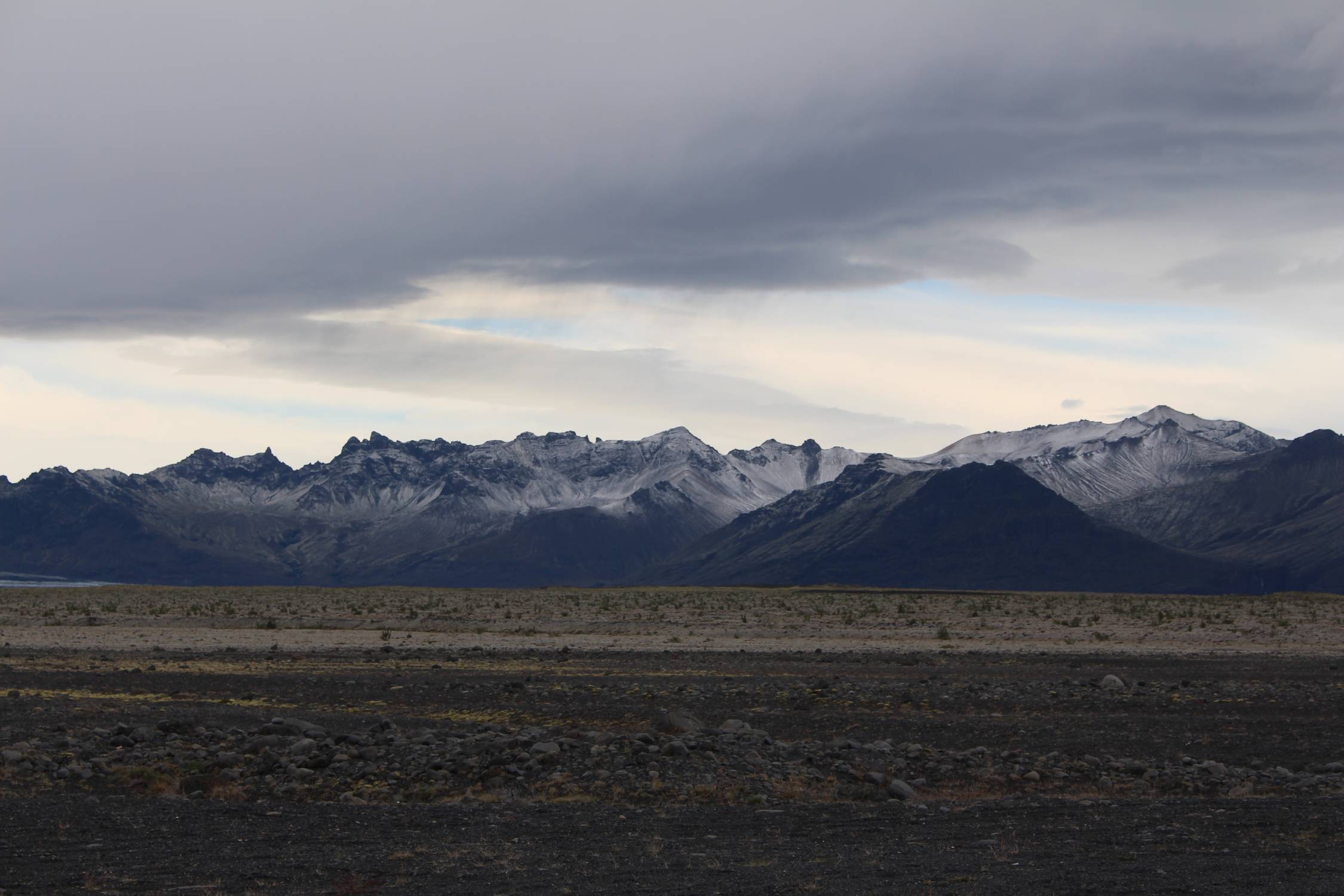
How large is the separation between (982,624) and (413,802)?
5343 centimetres

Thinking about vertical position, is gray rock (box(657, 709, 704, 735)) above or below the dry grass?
above

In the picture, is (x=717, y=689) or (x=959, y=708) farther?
(x=717, y=689)

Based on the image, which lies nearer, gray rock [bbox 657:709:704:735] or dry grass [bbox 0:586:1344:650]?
gray rock [bbox 657:709:704:735]

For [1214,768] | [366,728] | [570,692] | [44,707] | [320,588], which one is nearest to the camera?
[1214,768]

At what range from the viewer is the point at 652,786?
2248 centimetres

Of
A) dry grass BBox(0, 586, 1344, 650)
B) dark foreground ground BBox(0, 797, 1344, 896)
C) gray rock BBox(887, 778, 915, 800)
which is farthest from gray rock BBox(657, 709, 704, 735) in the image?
dry grass BBox(0, 586, 1344, 650)

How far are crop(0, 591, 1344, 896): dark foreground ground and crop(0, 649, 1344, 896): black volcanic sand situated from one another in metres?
0.07

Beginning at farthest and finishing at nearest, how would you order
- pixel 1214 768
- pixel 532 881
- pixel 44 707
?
pixel 44 707, pixel 1214 768, pixel 532 881

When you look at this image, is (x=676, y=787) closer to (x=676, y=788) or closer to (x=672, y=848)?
(x=676, y=788)

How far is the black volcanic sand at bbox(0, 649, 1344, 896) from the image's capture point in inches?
661

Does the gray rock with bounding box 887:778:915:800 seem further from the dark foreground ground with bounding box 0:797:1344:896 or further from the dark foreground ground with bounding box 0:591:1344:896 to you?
the dark foreground ground with bounding box 0:797:1344:896

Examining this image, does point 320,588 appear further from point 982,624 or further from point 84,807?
point 84,807

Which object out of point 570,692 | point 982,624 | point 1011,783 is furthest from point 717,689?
point 982,624

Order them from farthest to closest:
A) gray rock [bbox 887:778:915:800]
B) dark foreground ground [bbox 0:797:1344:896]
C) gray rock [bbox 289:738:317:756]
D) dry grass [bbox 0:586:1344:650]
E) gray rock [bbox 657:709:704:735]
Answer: dry grass [bbox 0:586:1344:650] < gray rock [bbox 657:709:704:735] < gray rock [bbox 289:738:317:756] < gray rock [bbox 887:778:915:800] < dark foreground ground [bbox 0:797:1344:896]
